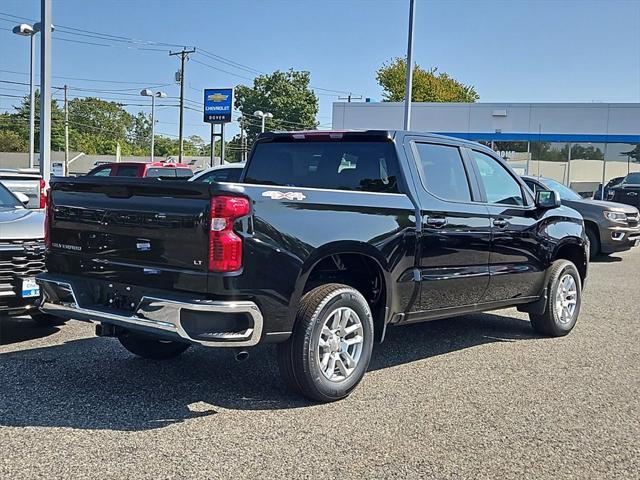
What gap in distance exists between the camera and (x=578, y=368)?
602cm

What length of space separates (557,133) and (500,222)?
26957mm

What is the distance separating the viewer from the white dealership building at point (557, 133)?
30.6 metres

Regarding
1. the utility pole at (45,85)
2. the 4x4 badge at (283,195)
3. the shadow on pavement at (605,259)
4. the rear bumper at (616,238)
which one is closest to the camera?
the 4x4 badge at (283,195)

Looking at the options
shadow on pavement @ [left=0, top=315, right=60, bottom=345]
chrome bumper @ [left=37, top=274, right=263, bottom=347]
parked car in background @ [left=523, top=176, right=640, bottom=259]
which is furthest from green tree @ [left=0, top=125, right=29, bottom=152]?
chrome bumper @ [left=37, top=274, right=263, bottom=347]

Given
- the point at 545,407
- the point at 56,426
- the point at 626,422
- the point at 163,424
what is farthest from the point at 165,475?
the point at 626,422

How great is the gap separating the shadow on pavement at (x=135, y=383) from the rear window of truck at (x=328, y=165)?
155 cm

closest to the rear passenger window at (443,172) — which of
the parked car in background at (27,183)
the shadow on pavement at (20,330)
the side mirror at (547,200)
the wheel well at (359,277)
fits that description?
the wheel well at (359,277)

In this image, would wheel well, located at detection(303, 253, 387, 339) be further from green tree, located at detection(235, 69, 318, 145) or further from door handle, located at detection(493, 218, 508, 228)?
green tree, located at detection(235, 69, 318, 145)

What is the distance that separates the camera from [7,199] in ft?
25.0

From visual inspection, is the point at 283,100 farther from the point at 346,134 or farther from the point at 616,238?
the point at 346,134

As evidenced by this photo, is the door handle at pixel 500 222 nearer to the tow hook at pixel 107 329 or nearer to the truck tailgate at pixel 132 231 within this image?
the truck tailgate at pixel 132 231

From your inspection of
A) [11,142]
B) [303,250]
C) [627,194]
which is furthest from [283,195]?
[11,142]

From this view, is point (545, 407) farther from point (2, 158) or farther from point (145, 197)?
point (2, 158)

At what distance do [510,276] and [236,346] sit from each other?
3206mm
